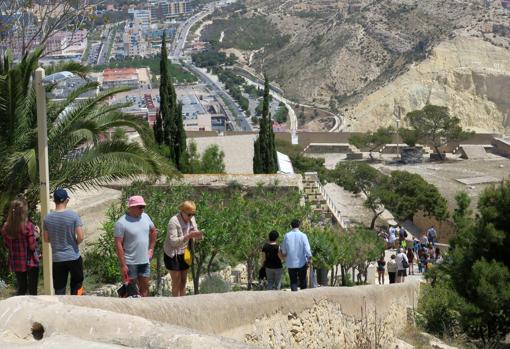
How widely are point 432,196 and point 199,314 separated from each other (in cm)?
2874

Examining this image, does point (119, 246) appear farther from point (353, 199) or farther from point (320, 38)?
point (320, 38)

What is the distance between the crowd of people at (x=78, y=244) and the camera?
699 centimetres

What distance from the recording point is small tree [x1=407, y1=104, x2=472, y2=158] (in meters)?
56.3

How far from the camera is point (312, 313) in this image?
7.52m

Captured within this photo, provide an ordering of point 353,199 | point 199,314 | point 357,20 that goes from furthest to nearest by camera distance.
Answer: point 357,20 < point 353,199 < point 199,314

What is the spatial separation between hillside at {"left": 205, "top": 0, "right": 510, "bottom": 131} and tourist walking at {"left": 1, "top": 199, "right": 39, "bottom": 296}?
7434 cm

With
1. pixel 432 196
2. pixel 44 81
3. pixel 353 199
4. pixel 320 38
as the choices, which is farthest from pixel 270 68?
pixel 44 81

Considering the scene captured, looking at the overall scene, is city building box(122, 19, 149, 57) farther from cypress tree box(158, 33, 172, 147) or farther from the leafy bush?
the leafy bush

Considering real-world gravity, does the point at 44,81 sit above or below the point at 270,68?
below

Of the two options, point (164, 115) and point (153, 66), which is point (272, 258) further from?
point (153, 66)

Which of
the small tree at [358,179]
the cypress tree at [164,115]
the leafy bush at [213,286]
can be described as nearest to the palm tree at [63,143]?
the leafy bush at [213,286]

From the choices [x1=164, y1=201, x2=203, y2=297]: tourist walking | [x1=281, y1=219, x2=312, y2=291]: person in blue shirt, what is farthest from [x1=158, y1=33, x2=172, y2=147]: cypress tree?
[x1=164, y1=201, x2=203, y2=297]: tourist walking

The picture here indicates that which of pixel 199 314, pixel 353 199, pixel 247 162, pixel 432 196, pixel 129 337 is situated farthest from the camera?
pixel 353 199

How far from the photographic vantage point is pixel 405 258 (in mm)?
15734
